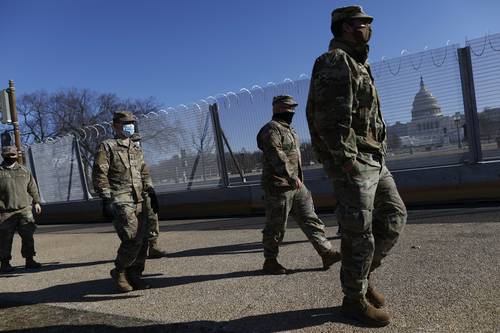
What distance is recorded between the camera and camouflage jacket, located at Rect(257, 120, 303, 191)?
536cm

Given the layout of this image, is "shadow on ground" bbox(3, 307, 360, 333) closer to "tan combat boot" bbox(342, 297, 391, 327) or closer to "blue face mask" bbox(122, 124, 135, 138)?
"tan combat boot" bbox(342, 297, 391, 327)

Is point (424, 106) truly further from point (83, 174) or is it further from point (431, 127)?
point (83, 174)

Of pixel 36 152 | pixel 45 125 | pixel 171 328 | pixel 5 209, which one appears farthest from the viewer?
pixel 45 125

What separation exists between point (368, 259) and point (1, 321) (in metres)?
3.58

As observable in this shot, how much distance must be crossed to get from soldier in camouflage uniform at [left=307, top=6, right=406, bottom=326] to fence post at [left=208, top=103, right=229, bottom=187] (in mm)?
8752

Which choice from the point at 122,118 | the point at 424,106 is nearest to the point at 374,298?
the point at 122,118

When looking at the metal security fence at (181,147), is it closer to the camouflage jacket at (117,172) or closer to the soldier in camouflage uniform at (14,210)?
the soldier in camouflage uniform at (14,210)

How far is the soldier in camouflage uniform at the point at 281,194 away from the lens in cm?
534

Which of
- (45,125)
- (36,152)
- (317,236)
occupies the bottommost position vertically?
(317,236)

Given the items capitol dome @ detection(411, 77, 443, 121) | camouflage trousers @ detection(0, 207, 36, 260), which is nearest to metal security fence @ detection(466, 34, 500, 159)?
capitol dome @ detection(411, 77, 443, 121)

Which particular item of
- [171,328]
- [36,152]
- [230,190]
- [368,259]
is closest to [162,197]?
[230,190]

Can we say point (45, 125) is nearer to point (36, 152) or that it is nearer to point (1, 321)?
point (36, 152)

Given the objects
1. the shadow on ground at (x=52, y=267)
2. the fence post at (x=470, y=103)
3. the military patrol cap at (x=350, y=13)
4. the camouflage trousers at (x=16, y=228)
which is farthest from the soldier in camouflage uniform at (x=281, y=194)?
the fence post at (x=470, y=103)

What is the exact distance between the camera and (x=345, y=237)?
140 inches
